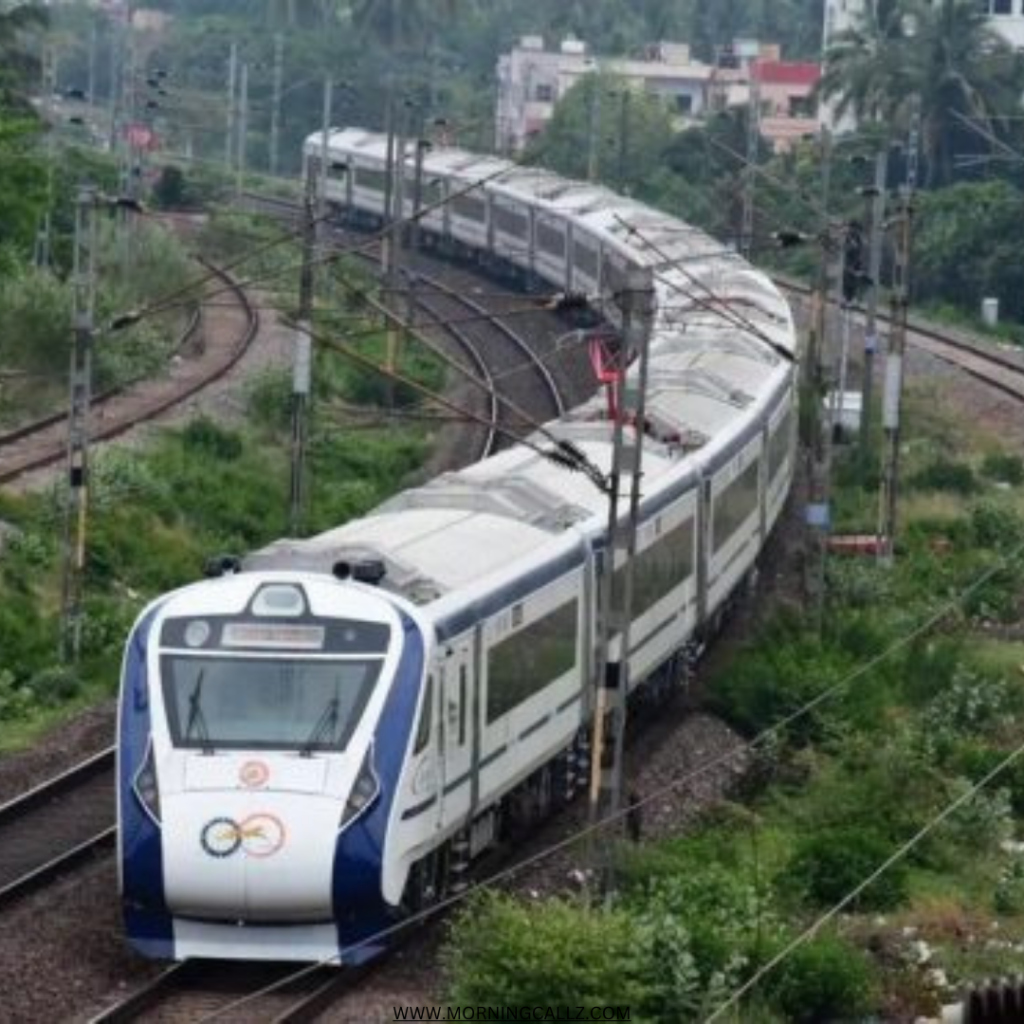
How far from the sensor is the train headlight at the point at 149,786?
1894 centimetres

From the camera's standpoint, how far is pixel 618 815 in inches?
837

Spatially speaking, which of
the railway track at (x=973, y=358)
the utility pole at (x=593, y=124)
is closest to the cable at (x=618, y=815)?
the railway track at (x=973, y=358)

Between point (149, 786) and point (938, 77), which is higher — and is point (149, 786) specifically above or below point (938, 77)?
below

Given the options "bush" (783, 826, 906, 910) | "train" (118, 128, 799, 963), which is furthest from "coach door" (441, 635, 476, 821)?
"bush" (783, 826, 906, 910)

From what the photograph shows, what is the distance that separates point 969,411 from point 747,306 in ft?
39.1

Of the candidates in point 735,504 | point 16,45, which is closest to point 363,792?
point 735,504

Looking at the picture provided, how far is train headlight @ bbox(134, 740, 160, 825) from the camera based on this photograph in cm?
1894

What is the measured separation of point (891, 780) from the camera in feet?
83.1

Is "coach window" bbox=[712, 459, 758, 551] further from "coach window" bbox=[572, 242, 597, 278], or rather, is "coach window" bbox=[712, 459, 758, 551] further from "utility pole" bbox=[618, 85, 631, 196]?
"utility pole" bbox=[618, 85, 631, 196]

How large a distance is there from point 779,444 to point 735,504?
5799 mm

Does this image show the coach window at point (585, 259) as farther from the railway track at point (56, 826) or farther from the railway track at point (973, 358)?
the railway track at point (56, 826)

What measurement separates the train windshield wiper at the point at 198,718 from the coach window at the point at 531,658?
2464 millimetres

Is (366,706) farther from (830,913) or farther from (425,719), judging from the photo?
(830,913)

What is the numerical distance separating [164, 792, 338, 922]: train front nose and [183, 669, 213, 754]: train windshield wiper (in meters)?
0.42
